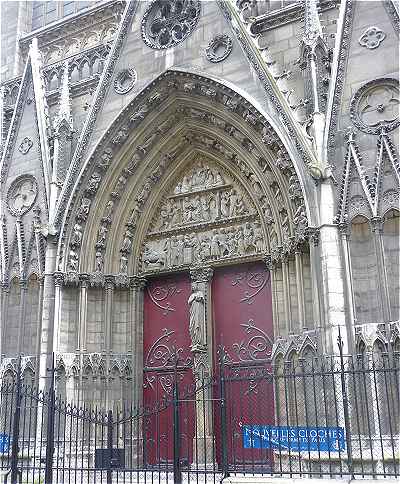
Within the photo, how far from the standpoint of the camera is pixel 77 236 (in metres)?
12.8

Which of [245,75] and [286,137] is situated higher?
[245,75]

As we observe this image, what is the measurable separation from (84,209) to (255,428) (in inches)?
217

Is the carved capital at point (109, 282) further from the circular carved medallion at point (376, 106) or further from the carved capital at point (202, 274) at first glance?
the circular carved medallion at point (376, 106)

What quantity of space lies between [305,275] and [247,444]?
3000 millimetres

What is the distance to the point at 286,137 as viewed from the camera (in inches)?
431

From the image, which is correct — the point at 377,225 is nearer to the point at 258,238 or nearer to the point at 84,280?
the point at 258,238

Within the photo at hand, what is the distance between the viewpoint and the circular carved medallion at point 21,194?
13589 millimetres

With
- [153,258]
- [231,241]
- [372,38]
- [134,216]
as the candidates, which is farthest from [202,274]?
[372,38]

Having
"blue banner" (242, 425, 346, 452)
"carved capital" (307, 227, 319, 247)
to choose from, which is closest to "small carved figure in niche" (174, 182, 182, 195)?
"carved capital" (307, 227, 319, 247)

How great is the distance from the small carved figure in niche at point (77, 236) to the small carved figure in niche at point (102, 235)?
0.38m

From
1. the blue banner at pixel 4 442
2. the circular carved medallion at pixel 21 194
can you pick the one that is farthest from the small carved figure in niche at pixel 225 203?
the blue banner at pixel 4 442

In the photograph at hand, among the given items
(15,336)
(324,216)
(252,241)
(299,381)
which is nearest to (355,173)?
(324,216)

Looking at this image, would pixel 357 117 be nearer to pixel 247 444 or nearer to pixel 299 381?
pixel 299 381

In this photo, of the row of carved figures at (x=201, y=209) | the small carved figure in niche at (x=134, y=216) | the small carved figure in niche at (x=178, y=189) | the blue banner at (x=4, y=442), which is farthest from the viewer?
the small carved figure in niche at (x=178, y=189)
